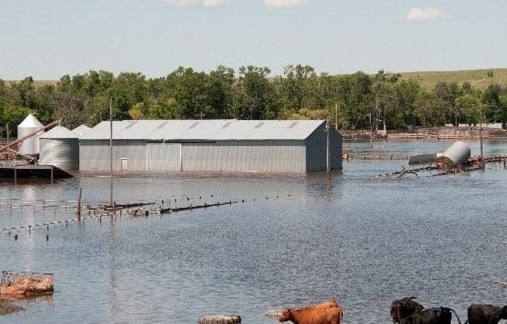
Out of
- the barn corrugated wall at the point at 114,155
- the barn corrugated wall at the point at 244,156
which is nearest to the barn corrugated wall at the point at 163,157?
the barn corrugated wall at the point at 114,155

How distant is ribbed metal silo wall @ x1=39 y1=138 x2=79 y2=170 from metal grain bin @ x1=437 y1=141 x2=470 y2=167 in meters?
51.7

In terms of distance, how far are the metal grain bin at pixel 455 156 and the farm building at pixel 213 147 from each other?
53.5 ft

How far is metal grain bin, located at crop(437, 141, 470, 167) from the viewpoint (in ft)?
499

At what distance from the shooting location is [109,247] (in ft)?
229

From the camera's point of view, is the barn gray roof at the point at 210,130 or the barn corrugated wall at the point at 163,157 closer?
the barn gray roof at the point at 210,130

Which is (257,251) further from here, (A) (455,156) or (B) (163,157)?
(A) (455,156)

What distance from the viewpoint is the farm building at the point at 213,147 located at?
446ft

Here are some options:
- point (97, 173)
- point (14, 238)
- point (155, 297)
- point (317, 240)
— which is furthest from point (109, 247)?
point (97, 173)

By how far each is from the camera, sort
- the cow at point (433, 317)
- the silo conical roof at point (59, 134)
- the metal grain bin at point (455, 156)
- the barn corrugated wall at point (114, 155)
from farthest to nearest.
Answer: the metal grain bin at point (455, 156), the silo conical roof at point (59, 134), the barn corrugated wall at point (114, 155), the cow at point (433, 317)

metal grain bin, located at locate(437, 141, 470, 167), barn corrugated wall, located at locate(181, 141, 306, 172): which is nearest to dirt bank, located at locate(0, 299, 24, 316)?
barn corrugated wall, located at locate(181, 141, 306, 172)

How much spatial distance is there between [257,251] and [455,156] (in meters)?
88.8

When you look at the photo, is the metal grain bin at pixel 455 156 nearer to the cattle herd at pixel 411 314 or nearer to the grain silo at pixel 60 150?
the grain silo at pixel 60 150

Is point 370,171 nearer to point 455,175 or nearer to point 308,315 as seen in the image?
point 455,175

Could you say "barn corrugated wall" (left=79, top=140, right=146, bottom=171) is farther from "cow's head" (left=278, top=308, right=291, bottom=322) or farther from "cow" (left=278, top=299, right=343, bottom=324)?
"cow" (left=278, top=299, right=343, bottom=324)
